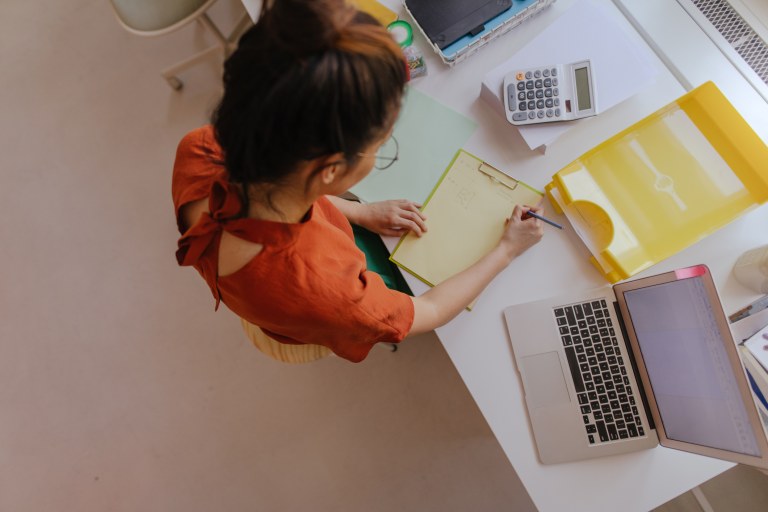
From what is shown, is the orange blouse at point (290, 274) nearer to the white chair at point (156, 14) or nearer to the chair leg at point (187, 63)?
the white chair at point (156, 14)

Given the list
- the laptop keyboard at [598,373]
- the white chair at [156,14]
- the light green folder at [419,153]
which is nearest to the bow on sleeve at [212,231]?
the light green folder at [419,153]

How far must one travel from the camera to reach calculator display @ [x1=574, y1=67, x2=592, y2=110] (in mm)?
961

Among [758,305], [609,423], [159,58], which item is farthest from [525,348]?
[159,58]

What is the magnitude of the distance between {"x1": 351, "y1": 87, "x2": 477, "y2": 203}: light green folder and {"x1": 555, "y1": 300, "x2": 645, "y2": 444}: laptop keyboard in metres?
0.36

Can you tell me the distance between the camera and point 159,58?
6.31ft

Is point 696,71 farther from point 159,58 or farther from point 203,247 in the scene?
point 159,58

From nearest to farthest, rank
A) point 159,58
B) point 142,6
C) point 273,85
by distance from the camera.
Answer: point 273,85, point 142,6, point 159,58

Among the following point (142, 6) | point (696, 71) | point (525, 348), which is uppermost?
point (142, 6)

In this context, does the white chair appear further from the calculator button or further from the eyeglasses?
the calculator button

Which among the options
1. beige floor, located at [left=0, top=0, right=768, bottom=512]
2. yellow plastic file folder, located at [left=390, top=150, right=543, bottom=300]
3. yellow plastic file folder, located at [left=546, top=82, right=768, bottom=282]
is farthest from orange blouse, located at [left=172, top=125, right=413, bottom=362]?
beige floor, located at [left=0, top=0, right=768, bottom=512]

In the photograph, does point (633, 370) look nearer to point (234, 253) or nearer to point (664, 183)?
point (664, 183)

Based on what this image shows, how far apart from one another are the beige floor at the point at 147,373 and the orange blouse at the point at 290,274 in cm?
82

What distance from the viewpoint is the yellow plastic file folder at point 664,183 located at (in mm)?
869

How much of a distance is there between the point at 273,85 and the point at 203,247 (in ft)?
1.03
